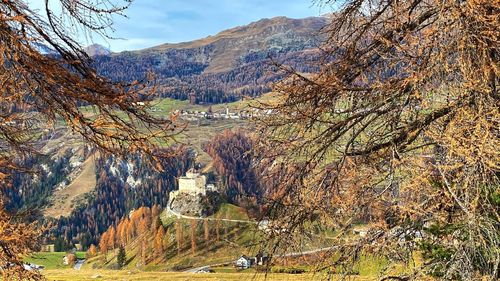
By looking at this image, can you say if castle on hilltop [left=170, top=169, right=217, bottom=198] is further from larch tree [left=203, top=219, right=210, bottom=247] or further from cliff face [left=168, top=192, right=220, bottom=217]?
larch tree [left=203, top=219, right=210, bottom=247]

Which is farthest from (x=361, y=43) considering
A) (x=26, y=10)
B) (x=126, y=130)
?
(x=26, y=10)

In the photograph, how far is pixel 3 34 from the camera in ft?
14.6

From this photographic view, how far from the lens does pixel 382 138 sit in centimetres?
638

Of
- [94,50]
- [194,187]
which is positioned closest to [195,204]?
[194,187]

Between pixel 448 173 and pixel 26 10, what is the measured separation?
514cm

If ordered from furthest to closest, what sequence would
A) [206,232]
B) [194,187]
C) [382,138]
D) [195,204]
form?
[194,187] → [195,204] → [206,232] → [382,138]

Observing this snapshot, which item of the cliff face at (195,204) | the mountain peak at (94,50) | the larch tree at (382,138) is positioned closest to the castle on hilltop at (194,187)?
the cliff face at (195,204)

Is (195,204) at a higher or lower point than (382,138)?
lower

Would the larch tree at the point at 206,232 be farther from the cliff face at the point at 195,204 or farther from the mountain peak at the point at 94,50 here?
the mountain peak at the point at 94,50

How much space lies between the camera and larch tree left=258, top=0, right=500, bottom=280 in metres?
5.22

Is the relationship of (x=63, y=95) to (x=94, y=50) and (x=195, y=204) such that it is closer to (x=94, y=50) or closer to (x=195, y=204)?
(x=94, y=50)

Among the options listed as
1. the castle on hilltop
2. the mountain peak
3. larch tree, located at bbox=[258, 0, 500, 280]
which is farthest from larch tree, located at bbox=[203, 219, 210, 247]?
the mountain peak

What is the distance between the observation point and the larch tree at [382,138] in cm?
522

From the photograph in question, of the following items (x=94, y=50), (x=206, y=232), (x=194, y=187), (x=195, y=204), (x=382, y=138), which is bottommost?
(x=206, y=232)
